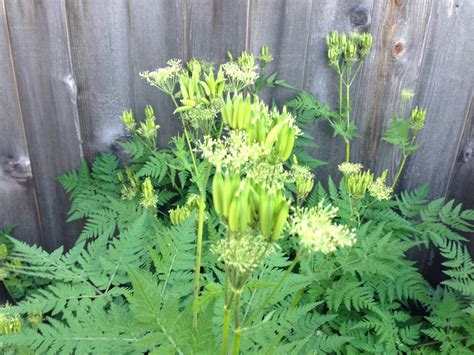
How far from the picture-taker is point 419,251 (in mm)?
3381

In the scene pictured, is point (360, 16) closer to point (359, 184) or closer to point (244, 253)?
point (359, 184)

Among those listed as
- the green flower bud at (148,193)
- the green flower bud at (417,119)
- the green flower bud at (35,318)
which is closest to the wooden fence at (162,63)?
the green flower bud at (417,119)

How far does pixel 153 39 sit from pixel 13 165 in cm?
128

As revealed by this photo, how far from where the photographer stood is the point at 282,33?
2.91m

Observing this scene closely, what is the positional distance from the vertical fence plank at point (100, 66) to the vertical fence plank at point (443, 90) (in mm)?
2028

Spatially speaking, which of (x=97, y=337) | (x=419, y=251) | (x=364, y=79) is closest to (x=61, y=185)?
(x=97, y=337)

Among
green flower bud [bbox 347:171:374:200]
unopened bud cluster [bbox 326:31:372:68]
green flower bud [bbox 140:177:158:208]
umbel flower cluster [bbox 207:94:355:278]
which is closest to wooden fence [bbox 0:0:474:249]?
unopened bud cluster [bbox 326:31:372:68]

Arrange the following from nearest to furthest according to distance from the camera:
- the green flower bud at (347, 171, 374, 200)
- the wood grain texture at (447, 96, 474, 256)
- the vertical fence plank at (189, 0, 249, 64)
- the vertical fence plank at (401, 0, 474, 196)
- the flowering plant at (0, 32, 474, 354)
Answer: the flowering plant at (0, 32, 474, 354)
the green flower bud at (347, 171, 374, 200)
the vertical fence plank at (189, 0, 249, 64)
the vertical fence plank at (401, 0, 474, 196)
the wood grain texture at (447, 96, 474, 256)

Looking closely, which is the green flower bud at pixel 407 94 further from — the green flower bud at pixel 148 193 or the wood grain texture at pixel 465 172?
the green flower bud at pixel 148 193

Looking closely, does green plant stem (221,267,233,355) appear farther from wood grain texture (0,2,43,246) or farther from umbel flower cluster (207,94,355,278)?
wood grain texture (0,2,43,246)

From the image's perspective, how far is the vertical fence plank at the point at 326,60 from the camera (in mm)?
2889

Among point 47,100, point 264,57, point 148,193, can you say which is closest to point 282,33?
point 264,57

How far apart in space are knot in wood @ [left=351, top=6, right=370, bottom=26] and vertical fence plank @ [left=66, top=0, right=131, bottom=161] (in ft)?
4.82

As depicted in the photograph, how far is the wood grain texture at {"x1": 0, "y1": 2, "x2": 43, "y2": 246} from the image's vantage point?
2.72 metres
